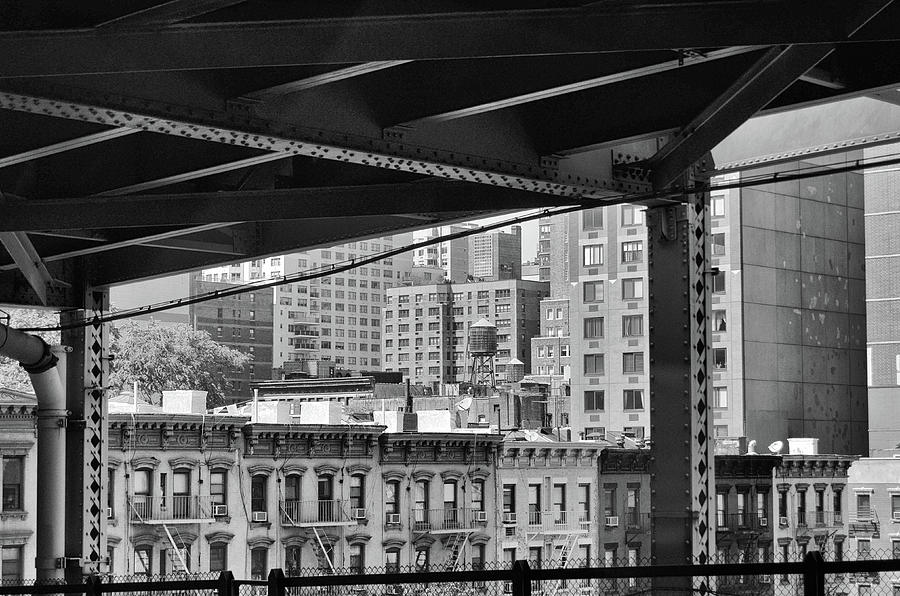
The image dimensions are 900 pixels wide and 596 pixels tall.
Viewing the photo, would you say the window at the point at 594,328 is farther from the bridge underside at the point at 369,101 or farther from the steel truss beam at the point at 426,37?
the steel truss beam at the point at 426,37

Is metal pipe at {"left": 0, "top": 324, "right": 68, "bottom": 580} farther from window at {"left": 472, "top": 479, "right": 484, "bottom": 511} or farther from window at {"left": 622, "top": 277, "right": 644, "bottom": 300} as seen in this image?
window at {"left": 622, "top": 277, "right": 644, "bottom": 300}

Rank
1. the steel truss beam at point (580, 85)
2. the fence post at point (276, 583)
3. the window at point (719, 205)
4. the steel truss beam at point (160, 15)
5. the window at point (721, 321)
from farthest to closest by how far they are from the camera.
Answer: the window at point (721, 321)
the window at point (719, 205)
the steel truss beam at point (580, 85)
the fence post at point (276, 583)
the steel truss beam at point (160, 15)

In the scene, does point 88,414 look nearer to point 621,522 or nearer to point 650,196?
point 650,196

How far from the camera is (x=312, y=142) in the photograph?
35.3 ft

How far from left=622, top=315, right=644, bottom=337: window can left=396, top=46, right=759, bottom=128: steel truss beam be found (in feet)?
314

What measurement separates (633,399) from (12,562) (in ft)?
214

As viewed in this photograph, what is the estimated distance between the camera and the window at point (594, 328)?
108869 millimetres

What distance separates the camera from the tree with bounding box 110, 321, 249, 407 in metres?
110

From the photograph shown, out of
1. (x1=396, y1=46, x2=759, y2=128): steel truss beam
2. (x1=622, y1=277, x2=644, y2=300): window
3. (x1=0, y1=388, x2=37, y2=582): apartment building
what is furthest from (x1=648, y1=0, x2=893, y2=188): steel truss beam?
(x1=622, y1=277, x2=644, y2=300): window

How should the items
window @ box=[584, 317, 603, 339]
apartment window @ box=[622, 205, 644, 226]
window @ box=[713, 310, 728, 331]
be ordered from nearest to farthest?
window @ box=[713, 310, 728, 331]
apartment window @ box=[622, 205, 644, 226]
window @ box=[584, 317, 603, 339]

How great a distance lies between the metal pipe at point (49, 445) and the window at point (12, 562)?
3272 cm

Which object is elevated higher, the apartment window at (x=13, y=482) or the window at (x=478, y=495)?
the apartment window at (x=13, y=482)

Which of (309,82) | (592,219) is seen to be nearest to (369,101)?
(309,82)

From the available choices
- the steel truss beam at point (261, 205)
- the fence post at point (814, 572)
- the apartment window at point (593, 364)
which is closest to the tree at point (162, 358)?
the apartment window at point (593, 364)
